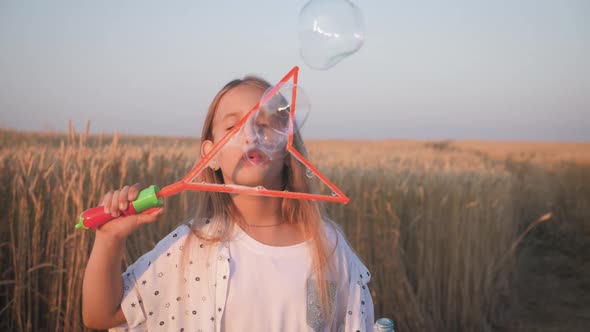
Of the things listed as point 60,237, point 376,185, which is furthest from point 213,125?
point 376,185

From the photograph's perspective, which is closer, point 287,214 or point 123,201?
point 123,201

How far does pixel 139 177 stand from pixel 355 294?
242cm

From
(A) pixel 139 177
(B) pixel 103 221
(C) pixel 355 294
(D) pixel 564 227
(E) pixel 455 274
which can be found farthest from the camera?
(D) pixel 564 227

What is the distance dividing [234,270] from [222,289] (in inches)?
2.9

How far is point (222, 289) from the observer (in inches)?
64.9

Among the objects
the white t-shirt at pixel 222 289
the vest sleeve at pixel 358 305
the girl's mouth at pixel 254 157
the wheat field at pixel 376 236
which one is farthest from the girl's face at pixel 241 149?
the wheat field at pixel 376 236

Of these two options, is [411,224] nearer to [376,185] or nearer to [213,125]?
[376,185]

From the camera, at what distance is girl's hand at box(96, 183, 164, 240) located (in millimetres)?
1459

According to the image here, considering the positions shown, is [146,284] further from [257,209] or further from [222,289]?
[257,209]

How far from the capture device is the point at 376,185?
4789mm

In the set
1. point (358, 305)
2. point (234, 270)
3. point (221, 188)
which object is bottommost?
point (358, 305)

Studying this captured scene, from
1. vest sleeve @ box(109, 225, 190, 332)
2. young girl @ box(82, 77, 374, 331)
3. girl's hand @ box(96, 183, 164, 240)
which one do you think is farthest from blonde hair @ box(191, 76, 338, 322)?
girl's hand @ box(96, 183, 164, 240)

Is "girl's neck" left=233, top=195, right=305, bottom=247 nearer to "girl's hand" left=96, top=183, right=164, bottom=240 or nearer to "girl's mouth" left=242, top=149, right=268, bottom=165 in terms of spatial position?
"girl's mouth" left=242, top=149, right=268, bottom=165

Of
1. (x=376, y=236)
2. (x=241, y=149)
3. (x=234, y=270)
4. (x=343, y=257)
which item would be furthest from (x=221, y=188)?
(x=376, y=236)
